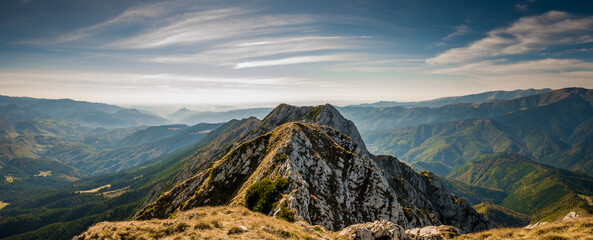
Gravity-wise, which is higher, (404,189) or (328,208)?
(328,208)

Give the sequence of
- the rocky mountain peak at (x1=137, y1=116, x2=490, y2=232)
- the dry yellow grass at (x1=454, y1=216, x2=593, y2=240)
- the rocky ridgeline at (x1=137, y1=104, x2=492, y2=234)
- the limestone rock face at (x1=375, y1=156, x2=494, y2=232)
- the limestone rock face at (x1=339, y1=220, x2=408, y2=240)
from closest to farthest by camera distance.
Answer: the dry yellow grass at (x1=454, y1=216, x2=593, y2=240) < the limestone rock face at (x1=339, y1=220, x2=408, y2=240) < the rocky mountain peak at (x1=137, y1=116, x2=490, y2=232) < the rocky ridgeline at (x1=137, y1=104, x2=492, y2=234) < the limestone rock face at (x1=375, y1=156, x2=494, y2=232)

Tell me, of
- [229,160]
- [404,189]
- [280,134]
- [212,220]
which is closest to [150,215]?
[229,160]

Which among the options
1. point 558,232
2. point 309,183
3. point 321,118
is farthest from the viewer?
point 321,118

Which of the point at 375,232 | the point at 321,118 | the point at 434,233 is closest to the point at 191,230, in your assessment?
the point at 375,232

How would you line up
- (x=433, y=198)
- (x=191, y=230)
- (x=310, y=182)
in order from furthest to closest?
(x=433, y=198), (x=310, y=182), (x=191, y=230)

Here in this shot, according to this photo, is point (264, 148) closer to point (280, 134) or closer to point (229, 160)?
point (280, 134)

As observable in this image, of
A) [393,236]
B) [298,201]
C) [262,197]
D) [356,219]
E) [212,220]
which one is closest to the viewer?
[212,220]

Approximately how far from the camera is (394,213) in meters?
54.2

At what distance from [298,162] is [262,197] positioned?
14.5m

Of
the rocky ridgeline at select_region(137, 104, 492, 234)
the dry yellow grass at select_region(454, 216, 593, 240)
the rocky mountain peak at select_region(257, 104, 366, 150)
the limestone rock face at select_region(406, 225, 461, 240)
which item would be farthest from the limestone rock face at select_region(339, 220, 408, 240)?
the rocky mountain peak at select_region(257, 104, 366, 150)

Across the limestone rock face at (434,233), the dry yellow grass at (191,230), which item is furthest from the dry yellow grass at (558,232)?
the dry yellow grass at (191,230)

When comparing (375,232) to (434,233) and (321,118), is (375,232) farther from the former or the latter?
(321,118)

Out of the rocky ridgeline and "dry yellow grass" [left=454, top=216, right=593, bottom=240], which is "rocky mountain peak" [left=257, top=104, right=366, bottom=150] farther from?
"dry yellow grass" [left=454, top=216, right=593, bottom=240]

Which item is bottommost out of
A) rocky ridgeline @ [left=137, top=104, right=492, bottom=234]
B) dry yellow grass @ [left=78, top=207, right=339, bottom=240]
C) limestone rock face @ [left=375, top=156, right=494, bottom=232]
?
limestone rock face @ [left=375, top=156, right=494, bottom=232]
